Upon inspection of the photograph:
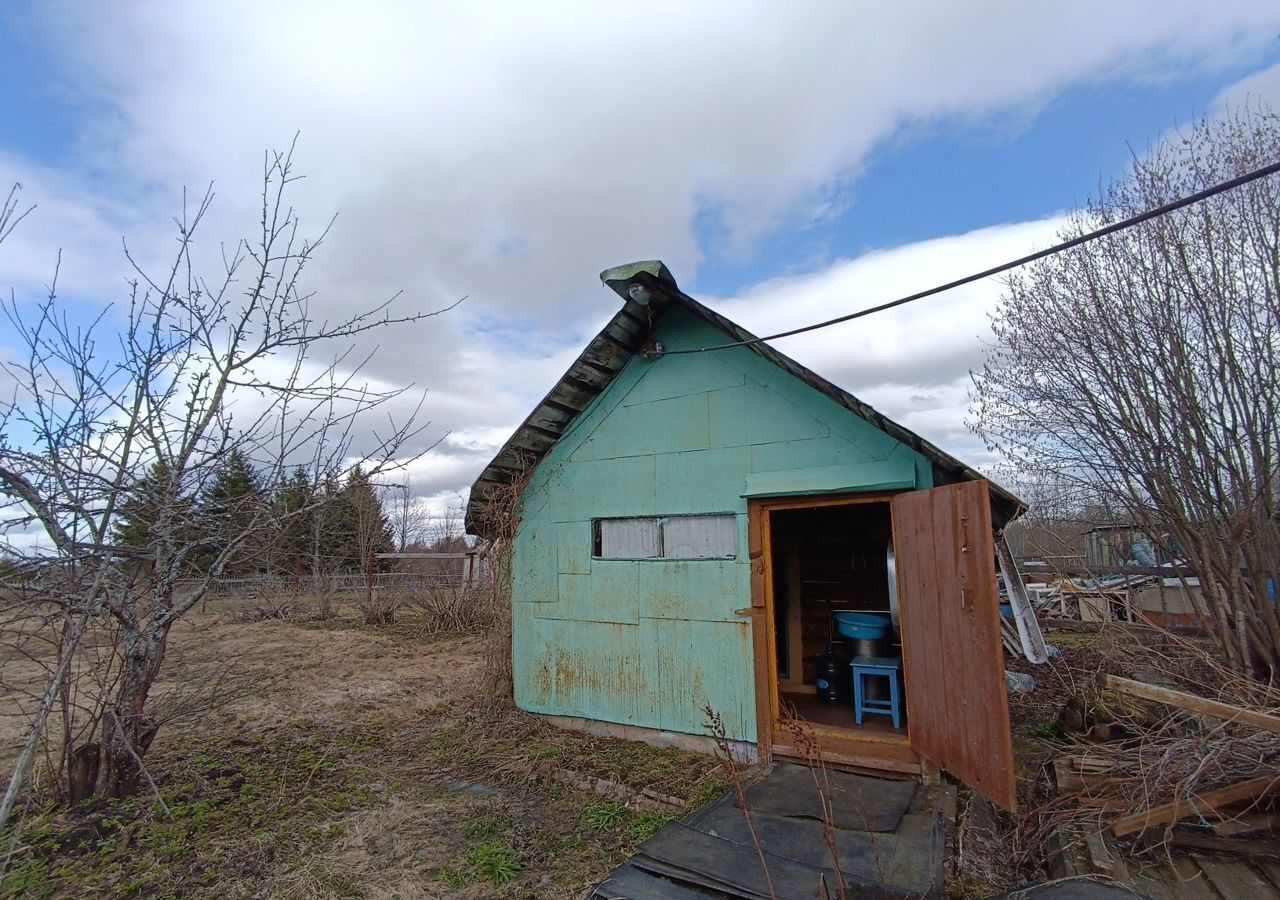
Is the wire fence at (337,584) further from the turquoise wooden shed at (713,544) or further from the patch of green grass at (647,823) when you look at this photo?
the patch of green grass at (647,823)

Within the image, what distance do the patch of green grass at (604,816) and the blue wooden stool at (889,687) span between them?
2.39m

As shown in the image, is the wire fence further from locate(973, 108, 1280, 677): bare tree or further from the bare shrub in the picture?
locate(973, 108, 1280, 677): bare tree

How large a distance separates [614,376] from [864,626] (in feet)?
11.7

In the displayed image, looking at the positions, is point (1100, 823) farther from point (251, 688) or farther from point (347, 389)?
point (251, 688)

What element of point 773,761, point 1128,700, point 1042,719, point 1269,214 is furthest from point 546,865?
point 1269,214

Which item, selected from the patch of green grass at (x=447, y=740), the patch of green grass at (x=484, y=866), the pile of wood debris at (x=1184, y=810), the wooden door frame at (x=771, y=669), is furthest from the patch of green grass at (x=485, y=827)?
the pile of wood debris at (x=1184, y=810)

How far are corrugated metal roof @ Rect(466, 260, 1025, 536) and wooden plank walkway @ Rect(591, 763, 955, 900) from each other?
7.75 feet

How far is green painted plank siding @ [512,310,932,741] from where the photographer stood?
556 centimetres

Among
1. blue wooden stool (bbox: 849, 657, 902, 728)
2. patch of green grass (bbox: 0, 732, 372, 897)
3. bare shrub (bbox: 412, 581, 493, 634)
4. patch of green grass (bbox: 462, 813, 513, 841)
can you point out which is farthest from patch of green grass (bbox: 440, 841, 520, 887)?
bare shrub (bbox: 412, 581, 493, 634)

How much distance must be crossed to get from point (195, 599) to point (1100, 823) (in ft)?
20.5

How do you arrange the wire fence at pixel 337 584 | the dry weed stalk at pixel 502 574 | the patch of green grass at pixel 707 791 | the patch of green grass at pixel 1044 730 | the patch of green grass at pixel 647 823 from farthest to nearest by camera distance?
1. the wire fence at pixel 337 584
2. the dry weed stalk at pixel 502 574
3. the patch of green grass at pixel 1044 730
4. the patch of green grass at pixel 707 791
5. the patch of green grass at pixel 647 823

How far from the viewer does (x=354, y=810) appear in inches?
198

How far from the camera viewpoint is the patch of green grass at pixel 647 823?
4.54 meters

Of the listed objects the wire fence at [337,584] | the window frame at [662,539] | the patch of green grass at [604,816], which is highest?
the window frame at [662,539]
